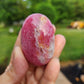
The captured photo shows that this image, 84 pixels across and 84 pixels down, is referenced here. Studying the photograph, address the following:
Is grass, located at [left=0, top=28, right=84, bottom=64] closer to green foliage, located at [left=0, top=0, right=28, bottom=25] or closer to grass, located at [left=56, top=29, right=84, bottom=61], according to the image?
grass, located at [left=56, top=29, right=84, bottom=61]

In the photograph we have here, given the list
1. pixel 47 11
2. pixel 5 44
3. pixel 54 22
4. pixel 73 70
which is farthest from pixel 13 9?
pixel 73 70

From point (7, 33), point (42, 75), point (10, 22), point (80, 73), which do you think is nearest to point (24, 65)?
point (42, 75)

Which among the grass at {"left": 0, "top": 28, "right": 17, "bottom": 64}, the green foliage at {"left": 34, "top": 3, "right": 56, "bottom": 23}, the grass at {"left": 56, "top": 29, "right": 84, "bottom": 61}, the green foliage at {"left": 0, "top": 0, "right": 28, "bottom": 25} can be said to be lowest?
the grass at {"left": 56, "top": 29, "right": 84, "bottom": 61}

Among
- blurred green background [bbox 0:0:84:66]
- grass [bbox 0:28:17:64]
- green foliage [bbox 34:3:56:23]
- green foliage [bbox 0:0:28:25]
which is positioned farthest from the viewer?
green foliage [bbox 0:0:28:25]

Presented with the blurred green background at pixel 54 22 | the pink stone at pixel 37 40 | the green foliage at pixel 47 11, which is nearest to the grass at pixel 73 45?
the blurred green background at pixel 54 22

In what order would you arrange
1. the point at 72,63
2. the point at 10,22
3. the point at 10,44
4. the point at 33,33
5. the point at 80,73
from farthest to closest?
the point at 10,22, the point at 10,44, the point at 72,63, the point at 80,73, the point at 33,33

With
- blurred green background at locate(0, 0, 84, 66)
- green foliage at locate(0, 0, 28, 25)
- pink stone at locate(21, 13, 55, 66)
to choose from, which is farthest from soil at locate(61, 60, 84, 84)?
green foliage at locate(0, 0, 28, 25)

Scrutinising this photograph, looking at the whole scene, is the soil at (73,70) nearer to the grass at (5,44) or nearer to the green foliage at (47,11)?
the green foliage at (47,11)

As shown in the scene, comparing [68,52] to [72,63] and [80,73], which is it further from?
[80,73]
